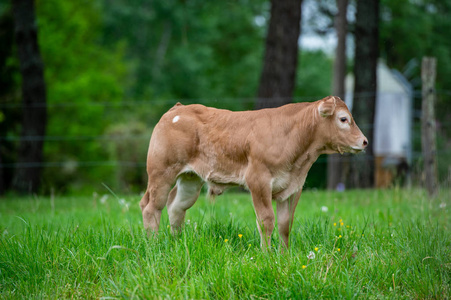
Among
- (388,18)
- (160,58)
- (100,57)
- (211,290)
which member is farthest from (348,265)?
(388,18)

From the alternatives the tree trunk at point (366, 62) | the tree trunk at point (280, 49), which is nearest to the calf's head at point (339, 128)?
the tree trunk at point (280, 49)

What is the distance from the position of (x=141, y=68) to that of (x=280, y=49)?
14.7 m

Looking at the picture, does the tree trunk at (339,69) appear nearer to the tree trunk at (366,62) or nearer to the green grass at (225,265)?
the tree trunk at (366,62)

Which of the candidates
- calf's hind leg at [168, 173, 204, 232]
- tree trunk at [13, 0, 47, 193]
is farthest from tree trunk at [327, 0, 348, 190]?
calf's hind leg at [168, 173, 204, 232]

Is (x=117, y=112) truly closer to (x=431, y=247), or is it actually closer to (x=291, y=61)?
(x=291, y=61)

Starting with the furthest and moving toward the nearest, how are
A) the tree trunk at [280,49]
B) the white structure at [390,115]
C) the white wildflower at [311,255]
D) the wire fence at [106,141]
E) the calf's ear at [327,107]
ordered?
the white structure at [390,115] < the wire fence at [106,141] < the tree trunk at [280,49] < the calf's ear at [327,107] < the white wildflower at [311,255]

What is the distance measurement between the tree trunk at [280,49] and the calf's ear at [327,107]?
6.74 meters

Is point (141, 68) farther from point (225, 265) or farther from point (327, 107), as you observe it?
point (225, 265)

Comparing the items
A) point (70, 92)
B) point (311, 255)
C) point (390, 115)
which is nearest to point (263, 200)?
point (311, 255)

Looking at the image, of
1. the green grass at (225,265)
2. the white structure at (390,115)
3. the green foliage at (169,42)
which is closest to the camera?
the green grass at (225,265)

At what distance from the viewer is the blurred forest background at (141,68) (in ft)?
52.4

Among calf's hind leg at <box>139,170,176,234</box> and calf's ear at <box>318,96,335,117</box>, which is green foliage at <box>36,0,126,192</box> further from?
calf's ear at <box>318,96,335,117</box>

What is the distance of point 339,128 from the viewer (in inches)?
185

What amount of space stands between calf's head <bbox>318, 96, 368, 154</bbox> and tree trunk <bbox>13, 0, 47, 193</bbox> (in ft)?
29.8
